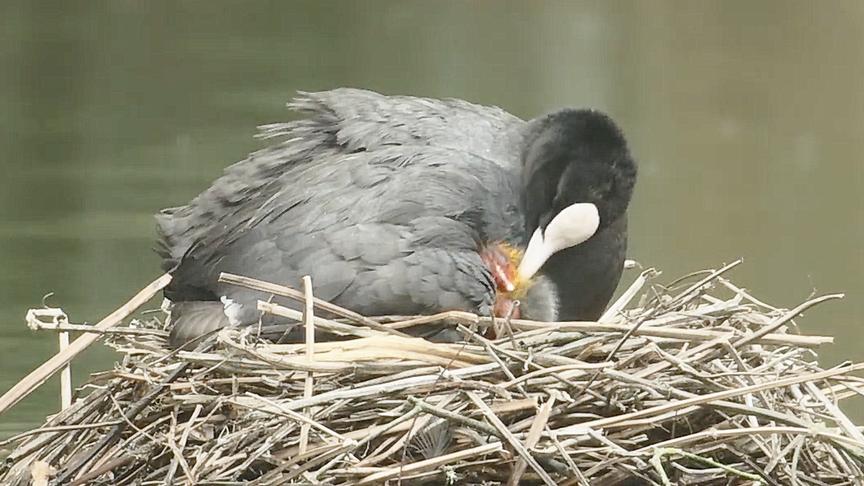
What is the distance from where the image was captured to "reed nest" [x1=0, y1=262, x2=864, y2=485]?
1538mm

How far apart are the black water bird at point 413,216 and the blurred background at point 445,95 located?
0.86 metres

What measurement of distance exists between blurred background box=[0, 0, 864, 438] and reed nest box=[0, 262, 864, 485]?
3.69 feet

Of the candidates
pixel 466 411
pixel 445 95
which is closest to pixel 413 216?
pixel 466 411

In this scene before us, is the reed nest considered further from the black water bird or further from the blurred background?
the blurred background

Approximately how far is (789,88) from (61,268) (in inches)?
138

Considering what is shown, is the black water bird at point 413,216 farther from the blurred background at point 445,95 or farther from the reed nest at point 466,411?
the blurred background at point 445,95

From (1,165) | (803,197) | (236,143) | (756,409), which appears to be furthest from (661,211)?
(756,409)

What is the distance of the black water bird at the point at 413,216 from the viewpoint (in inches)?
72.6

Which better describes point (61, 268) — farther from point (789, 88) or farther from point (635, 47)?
point (635, 47)

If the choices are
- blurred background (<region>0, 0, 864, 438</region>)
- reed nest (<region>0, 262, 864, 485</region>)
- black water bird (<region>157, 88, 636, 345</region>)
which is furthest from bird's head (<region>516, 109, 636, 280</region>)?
blurred background (<region>0, 0, 864, 438</region>)

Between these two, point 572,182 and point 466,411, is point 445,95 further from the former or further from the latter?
point 466,411

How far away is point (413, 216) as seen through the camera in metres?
1.89

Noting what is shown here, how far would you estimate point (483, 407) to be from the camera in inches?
60.6

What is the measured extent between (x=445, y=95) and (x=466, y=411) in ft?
13.0
